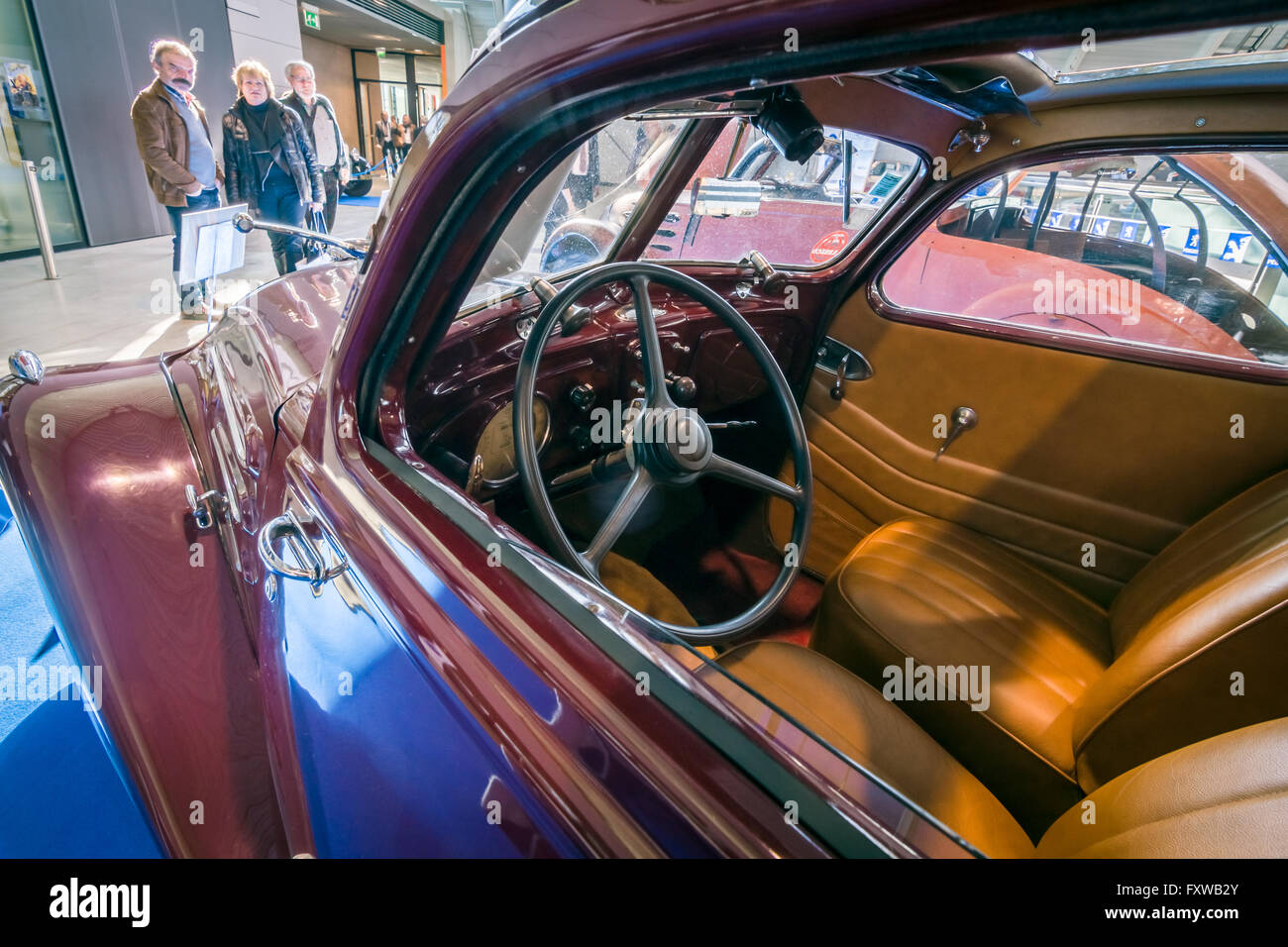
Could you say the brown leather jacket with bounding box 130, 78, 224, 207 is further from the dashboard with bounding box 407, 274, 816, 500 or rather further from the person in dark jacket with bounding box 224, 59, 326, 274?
the dashboard with bounding box 407, 274, 816, 500

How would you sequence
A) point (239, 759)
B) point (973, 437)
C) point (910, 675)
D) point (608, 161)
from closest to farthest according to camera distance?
point (239, 759) → point (910, 675) → point (608, 161) → point (973, 437)

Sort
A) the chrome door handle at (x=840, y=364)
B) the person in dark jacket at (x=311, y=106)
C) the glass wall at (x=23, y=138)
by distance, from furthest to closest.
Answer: the glass wall at (x=23, y=138), the person in dark jacket at (x=311, y=106), the chrome door handle at (x=840, y=364)

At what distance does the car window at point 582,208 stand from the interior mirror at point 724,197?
191 mm

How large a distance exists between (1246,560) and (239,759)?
178cm

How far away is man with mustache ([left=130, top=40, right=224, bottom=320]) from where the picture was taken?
196 inches

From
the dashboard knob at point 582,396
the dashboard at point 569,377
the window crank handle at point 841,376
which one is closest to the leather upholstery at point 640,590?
the dashboard at point 569,377

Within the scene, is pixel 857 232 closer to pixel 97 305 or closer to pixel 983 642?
pixel 983 642

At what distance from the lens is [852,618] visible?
159 cm

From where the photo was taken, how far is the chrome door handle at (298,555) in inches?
34.7

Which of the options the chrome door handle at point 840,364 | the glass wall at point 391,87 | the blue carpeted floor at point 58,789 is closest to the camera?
the blue carpeted floor at point 58,789

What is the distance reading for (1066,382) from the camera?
1908 millimetres

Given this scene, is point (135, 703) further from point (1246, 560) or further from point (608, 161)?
point (1246, 560)

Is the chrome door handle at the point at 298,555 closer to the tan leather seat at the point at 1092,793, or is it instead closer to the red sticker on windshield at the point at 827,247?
the tan leather seat at the point at 1092,793
